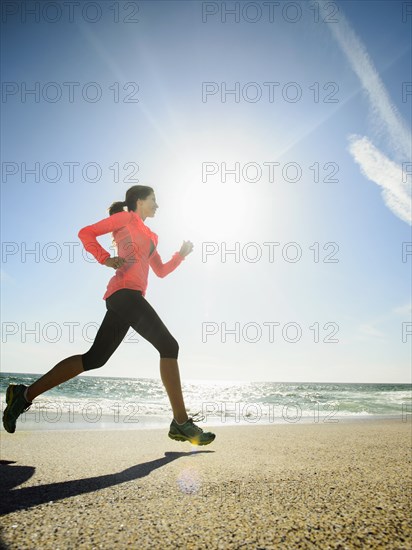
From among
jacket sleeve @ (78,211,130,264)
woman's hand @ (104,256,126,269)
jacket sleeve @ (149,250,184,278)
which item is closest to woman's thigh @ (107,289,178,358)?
woman's hand @ (104,256,126,269)

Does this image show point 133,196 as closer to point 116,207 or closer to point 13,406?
point 116,207

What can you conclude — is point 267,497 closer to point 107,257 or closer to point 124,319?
point 124,319

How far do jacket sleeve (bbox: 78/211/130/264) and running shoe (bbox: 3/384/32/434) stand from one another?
1.28 metres

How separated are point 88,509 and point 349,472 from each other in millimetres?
1993

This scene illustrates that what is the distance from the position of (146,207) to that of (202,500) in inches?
98.5

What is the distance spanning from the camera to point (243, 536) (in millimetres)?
1696

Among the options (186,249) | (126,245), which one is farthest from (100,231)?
(186,249)

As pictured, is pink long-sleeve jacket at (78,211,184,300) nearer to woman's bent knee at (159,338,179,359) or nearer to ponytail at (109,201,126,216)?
ponytail at (109,201,126,216)

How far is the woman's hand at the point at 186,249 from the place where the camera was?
161 inches

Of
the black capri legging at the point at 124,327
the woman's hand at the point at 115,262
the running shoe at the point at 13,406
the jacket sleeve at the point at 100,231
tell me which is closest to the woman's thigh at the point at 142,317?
the black capri legging at the point at 124,327

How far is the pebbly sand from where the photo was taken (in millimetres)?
1676

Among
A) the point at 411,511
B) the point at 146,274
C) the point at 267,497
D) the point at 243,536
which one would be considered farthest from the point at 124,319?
the point at 411,511

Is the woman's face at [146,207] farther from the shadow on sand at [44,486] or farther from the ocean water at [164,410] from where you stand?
the ocean water at [164,410]

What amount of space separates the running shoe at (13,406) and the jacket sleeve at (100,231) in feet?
4.20
